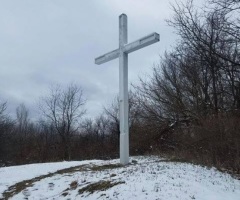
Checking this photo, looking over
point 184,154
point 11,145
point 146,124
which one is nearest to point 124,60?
point 184,154

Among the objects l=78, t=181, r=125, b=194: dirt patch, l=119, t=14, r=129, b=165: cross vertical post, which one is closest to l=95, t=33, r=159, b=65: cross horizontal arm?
l=119, t=14, r=129, b=165: cross vertical post

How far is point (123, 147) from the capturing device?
39.5ft

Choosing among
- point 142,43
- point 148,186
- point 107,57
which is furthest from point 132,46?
point 148,186

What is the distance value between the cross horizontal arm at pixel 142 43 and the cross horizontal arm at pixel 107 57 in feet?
1.73

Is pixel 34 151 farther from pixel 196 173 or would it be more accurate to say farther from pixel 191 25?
pixel 196 173

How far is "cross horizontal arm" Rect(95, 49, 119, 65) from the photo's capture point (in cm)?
1288

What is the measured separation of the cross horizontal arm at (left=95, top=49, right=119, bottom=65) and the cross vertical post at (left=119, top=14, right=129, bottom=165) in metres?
0.32

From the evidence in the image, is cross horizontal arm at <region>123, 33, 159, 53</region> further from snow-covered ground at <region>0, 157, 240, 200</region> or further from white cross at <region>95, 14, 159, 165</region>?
snow-covered ground at <region>0, 157, 240, 200</region>

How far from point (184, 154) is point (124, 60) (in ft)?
15.2

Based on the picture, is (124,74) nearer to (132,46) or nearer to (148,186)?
(132,46)

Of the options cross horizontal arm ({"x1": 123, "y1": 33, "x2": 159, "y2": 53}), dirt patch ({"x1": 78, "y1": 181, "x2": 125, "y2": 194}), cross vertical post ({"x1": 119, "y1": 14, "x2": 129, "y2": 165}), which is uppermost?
cross horizontal arm ({"x1": 123, "y1": 33, "x2": 159, "y2": 53})

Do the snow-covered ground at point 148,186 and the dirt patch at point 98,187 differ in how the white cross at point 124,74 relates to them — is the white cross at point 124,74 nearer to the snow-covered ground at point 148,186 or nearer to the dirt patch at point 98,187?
the snow-covered ground at point 148,186

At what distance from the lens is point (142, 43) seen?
1174 centimetres

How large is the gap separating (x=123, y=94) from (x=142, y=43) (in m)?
1.82
